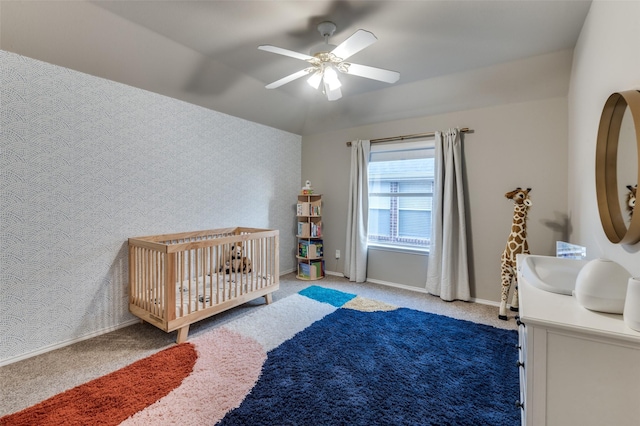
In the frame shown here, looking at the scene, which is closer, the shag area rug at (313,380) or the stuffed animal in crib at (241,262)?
the shag area rug at (313,380)

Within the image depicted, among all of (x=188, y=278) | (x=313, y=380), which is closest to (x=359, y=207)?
(x=188, y=278)

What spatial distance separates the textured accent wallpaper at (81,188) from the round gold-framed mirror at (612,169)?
11.1 ft

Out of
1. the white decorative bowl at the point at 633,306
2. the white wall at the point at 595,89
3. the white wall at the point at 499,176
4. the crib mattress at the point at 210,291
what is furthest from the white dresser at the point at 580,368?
the white wall at the point at 499,176

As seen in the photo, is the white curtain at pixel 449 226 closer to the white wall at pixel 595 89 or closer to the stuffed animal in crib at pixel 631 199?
the white wall at pixel 595 89

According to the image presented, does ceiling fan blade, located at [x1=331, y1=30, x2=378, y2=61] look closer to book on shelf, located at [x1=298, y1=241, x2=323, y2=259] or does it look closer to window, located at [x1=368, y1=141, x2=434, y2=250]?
window, located at [x1=368, y1=141, x2=434, y2=250]

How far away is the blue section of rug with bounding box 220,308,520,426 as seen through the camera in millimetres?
1544

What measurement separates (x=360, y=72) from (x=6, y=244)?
287 cm

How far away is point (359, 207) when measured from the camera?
4.02 metres

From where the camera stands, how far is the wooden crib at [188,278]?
2.26 meters

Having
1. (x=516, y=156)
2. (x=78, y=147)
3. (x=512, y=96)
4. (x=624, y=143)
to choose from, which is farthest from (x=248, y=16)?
(x=516, y=156)

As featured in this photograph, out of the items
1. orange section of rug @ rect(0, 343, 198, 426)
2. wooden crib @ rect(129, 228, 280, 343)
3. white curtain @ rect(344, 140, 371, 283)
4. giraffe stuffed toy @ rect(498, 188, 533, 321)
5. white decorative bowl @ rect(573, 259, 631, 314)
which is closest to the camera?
white decorative bowl @ rect(573, 259, 631, 314)

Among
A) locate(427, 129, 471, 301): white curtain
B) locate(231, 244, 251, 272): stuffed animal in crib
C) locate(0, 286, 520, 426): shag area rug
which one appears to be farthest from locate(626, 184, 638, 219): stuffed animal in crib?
locate(231, 244, 251, 272): stuffed animal in crib

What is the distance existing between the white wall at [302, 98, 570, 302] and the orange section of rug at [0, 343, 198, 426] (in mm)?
2844

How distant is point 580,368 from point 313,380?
4.67 ft
